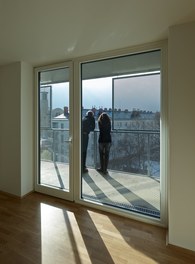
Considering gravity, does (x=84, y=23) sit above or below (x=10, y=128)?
above

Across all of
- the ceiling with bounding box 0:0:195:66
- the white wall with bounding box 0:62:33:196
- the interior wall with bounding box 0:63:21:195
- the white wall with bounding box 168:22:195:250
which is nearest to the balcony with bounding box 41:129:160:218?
the white wall with bounding box 168:22:195:250

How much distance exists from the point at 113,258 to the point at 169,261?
53cm

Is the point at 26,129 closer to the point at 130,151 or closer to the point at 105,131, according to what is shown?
the point at 105,131

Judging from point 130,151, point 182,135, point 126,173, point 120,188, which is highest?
point 182,135

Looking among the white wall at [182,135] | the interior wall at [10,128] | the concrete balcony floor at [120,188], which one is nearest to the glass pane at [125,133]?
the concrete balcony floor at [120,188]

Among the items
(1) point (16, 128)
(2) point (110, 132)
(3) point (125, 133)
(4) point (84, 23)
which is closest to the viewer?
(4) point (84, 23)

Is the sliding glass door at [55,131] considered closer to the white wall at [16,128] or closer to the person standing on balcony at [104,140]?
the white wall at [16,128]

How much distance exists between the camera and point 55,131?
124 inches

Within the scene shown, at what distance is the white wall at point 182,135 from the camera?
6.02 ft

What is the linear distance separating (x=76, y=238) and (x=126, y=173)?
1050 millimetres

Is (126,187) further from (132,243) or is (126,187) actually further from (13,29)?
(13,29)

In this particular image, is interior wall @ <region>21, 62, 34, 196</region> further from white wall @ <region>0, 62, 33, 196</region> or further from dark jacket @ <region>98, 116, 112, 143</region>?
dark jacket @ <region>98, 116, 112, 143</region>

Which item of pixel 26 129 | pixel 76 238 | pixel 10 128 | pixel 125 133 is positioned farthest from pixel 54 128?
pixel 76 238

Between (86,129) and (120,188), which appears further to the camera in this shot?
(86,129)
